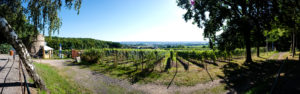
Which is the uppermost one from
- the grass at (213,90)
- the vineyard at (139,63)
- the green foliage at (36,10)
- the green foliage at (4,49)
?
the green foliage at (36,10)

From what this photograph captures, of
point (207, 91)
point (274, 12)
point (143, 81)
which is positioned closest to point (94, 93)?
point (143, 81)

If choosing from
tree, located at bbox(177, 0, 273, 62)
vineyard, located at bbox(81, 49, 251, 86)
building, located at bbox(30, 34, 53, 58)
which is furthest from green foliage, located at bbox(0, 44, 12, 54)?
tree, located at bbox(177, 0, 273, 62)

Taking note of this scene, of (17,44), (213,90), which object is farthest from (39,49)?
(213,90)

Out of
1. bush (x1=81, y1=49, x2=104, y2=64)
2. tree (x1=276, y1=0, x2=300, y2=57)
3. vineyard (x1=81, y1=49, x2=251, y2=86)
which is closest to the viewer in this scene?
vineyard (x1=81, y1=49, x2=251, y2=86)

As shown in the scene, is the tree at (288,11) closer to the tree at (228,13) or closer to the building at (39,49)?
the tree at (228,13)

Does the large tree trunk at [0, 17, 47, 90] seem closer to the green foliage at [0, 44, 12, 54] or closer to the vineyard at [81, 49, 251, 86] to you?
the vineyard at [81, 49, 251, 86]

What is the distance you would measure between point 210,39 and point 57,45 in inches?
1522

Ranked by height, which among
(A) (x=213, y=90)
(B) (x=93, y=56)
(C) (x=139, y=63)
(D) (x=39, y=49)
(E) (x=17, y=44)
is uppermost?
(E) (x=17, y=44)

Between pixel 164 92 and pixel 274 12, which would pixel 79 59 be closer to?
pixel 164 92

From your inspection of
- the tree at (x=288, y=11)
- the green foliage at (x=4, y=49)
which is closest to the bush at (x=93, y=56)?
the tree at (x=288, y=11)

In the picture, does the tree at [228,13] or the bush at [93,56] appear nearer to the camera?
the tree at [228,13]

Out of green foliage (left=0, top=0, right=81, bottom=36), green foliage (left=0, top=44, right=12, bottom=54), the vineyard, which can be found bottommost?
the vineyard

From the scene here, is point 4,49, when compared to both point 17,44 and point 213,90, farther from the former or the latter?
point 213,90

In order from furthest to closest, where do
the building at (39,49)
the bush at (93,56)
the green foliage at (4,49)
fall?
the green foliage at (4,49), the building at (39,49), the bush at (93,56)
